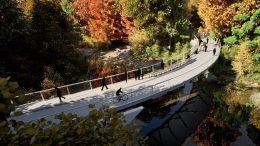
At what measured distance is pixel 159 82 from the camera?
27250mm

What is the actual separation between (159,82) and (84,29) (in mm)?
27322

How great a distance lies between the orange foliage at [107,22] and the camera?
42750 millimetres

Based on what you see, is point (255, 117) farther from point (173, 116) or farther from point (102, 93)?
point (102, 93)

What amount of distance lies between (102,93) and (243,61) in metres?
17.0

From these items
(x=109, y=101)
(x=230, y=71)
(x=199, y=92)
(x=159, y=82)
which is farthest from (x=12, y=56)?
(x=230, y=71)

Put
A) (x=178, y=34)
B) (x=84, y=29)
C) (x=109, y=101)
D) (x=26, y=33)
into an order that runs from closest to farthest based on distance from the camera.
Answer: (x=109, y=101)
(x=26, y=33)
(x=178, y=34)
(x=84, y=29)

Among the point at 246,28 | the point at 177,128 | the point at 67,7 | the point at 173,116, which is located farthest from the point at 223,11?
the point at 67,7

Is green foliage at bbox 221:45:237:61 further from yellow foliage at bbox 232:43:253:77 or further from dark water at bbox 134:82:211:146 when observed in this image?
dark water at bbox 134:82:211:146

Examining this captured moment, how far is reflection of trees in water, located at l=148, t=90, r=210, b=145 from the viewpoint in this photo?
23.6 m

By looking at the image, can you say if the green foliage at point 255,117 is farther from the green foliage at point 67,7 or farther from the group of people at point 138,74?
the green foliage at point 67,7

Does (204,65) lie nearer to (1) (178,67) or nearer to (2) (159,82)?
(1) (178,67)

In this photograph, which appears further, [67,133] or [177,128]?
[177,128]

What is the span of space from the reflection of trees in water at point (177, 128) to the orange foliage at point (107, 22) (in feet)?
59.7

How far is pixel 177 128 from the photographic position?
82.5 feet
